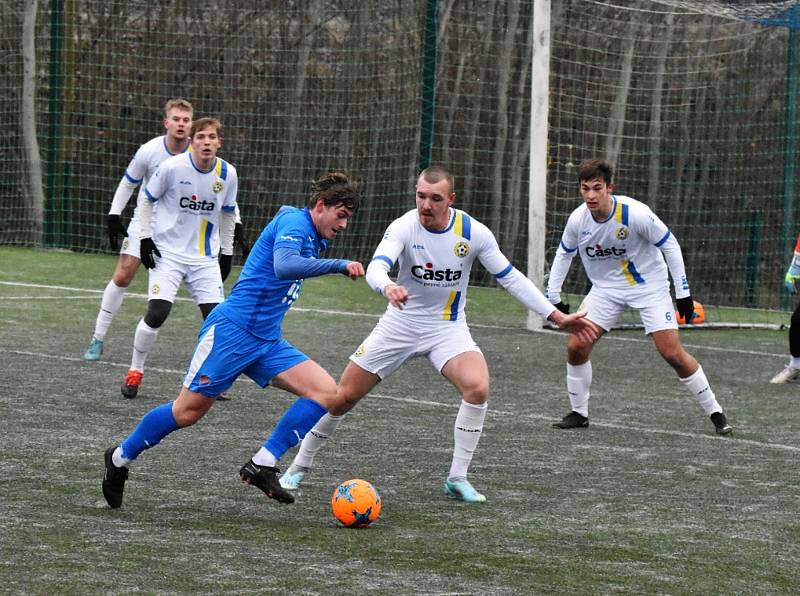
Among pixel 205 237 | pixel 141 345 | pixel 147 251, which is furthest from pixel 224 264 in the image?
pixel 141 345

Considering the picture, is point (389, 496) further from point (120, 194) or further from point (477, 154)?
point (477, 154)

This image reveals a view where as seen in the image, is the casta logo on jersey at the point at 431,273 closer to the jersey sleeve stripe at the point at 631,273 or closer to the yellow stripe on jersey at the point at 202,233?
the jersey sleeve stripe at the point at 631,273

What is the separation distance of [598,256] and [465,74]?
1042 cm

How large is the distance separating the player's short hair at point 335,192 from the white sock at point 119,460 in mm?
1425

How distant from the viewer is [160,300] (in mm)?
10023

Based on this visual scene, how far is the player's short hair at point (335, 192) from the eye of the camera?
6.60 meters

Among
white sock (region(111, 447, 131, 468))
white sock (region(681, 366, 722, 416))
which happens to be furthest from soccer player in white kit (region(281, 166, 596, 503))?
white sock (region(681, 366, 722, 416))

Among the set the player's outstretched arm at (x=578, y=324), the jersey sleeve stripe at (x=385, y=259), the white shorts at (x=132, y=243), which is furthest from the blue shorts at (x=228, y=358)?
the white shorts at (x=132, y=243)

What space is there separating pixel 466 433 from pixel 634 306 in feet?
9.24

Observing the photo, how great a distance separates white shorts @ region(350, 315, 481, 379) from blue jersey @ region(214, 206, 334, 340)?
560 mm

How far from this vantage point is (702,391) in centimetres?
945

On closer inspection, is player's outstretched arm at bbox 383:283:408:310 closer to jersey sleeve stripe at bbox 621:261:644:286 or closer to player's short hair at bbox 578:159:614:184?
player's short hair at bbox 578:159:614:184

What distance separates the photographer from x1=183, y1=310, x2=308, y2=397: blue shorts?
6.59 metres

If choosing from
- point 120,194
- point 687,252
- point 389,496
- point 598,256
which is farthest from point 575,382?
point 687,252
